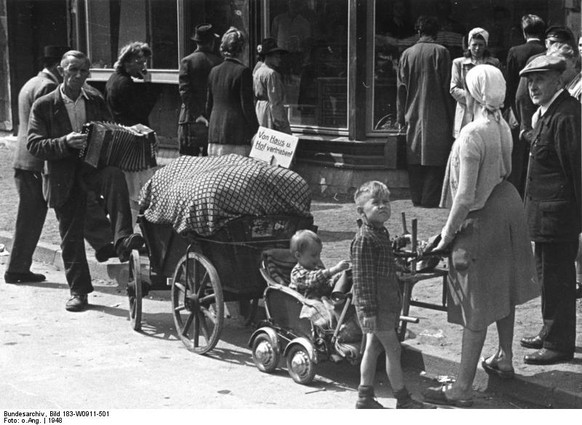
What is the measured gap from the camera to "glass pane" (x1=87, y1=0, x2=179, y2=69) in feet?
51.4

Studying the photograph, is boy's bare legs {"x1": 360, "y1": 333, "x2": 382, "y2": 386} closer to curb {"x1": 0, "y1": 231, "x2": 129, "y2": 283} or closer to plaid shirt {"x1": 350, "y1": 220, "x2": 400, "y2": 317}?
plaid shirt {"x1": 350, "y1": 220, "x2": 400, "y2": 317}

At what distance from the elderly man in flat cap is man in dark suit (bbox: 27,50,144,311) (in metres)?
3.46

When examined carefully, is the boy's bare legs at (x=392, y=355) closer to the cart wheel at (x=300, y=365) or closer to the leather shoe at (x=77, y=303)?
the cart wheel at (x=300, y=365)

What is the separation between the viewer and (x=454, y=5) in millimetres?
12844

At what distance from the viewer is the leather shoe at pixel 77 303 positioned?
28.7 feet

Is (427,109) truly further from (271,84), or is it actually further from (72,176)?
(72,176)

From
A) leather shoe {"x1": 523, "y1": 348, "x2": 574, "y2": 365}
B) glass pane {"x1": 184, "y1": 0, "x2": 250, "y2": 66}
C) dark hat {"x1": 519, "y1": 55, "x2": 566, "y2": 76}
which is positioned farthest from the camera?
glass pane {"x1": 184, "y1": 0, "x2": 250, "y2": 66}

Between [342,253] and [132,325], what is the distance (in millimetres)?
2422

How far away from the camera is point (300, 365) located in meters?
6.66

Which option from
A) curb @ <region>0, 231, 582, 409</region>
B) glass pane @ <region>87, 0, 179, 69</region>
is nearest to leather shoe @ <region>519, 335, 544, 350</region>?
curb @ <region>0, 231, 582, 409</region>

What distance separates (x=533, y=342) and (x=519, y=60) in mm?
4607

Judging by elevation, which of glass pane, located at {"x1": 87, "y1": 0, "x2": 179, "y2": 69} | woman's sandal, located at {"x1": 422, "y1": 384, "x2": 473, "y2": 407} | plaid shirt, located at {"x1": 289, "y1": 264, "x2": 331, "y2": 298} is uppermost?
glass pane, located at {"x1": 87, "y1": 0, "x2": 179, "y2": 69}

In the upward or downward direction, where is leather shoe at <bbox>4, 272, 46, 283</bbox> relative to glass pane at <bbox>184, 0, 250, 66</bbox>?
downward

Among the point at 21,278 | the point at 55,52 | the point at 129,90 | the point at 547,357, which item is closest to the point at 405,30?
the point at 129,90
